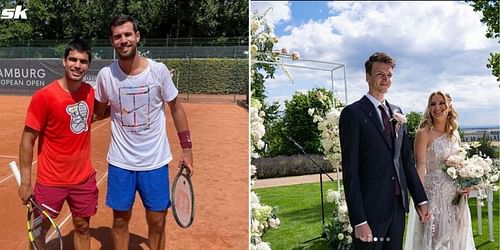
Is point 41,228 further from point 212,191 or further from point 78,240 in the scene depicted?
point 212,191

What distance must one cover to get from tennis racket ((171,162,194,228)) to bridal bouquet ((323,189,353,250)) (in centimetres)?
78

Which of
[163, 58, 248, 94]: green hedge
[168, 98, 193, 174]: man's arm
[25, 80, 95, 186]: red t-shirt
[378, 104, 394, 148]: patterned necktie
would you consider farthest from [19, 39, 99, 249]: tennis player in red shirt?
[163, 58, 248, 94]: green hedge

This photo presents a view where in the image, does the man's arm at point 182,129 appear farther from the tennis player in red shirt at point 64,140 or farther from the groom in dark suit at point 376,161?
the groom in dark suit at point 376,161

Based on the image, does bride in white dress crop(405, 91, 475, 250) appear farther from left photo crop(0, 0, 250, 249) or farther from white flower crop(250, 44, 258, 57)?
left photo crop(0, 0, 250, 249)

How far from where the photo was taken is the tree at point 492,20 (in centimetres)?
252

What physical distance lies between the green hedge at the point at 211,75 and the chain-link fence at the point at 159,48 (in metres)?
0.17

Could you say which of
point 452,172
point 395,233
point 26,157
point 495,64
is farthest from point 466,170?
point 26,157

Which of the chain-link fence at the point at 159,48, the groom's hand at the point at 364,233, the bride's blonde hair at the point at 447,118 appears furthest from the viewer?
the chain-link fence at the point at 159,48

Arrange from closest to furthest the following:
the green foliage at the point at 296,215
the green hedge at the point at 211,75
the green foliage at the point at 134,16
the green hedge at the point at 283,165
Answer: the green foliage at the point at 296,215
the green hedge at the point at 283,165
the green foliage at the point at 134,16
the green hedge at the point at 211,75

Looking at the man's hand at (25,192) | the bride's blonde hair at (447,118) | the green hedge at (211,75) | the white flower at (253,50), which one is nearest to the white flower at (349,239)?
the bride's blonde hair at (447,118)

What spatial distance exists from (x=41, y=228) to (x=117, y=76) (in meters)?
0.78

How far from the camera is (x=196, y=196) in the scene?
11.8 ft

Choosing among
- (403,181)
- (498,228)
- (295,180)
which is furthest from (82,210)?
(498,228)

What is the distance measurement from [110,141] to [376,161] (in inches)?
45.9
